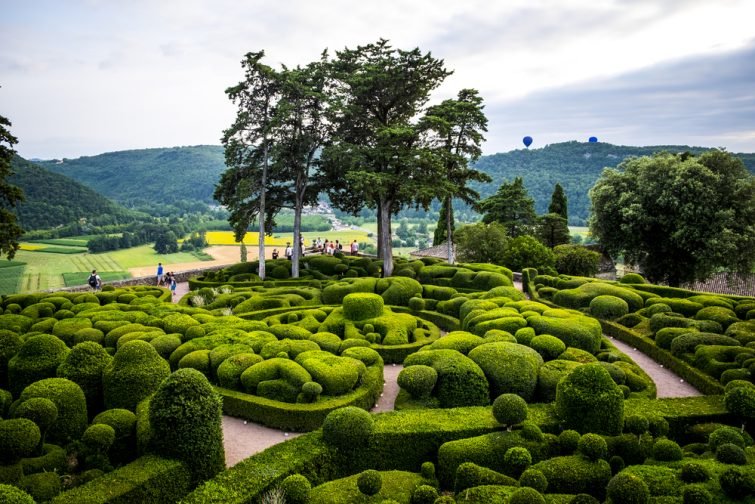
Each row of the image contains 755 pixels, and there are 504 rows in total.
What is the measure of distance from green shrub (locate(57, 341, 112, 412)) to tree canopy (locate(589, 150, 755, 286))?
30798 mm

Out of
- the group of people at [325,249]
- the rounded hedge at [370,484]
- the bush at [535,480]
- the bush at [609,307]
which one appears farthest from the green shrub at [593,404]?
the group of people at [325,249]

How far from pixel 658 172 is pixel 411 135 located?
16.9 m

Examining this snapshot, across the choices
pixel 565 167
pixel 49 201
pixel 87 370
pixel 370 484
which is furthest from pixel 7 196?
pixel 565 167

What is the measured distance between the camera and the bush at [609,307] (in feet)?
66.8

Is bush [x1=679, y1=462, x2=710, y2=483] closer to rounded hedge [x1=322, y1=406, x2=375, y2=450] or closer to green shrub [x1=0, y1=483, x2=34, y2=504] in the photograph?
rounded hedge [x1=322, y1=406, x2=375, y2=450]

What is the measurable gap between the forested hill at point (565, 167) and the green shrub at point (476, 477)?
272 feet

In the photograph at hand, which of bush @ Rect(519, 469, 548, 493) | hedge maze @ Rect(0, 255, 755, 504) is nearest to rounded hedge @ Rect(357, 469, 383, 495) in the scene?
hedge maze @ Rect(0, 255, 755, 504)

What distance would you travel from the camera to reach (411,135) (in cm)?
2994

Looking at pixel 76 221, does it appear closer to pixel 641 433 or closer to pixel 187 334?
pixel 187 334

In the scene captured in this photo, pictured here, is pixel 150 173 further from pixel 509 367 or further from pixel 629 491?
pixel 629 491

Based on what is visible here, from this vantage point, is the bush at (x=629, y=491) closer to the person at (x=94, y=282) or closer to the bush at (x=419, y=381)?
the bush at (x=419, y=381)

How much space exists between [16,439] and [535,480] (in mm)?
9548

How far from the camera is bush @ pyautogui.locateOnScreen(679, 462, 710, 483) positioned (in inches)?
331

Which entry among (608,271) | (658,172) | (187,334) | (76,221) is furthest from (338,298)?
(76,221)
